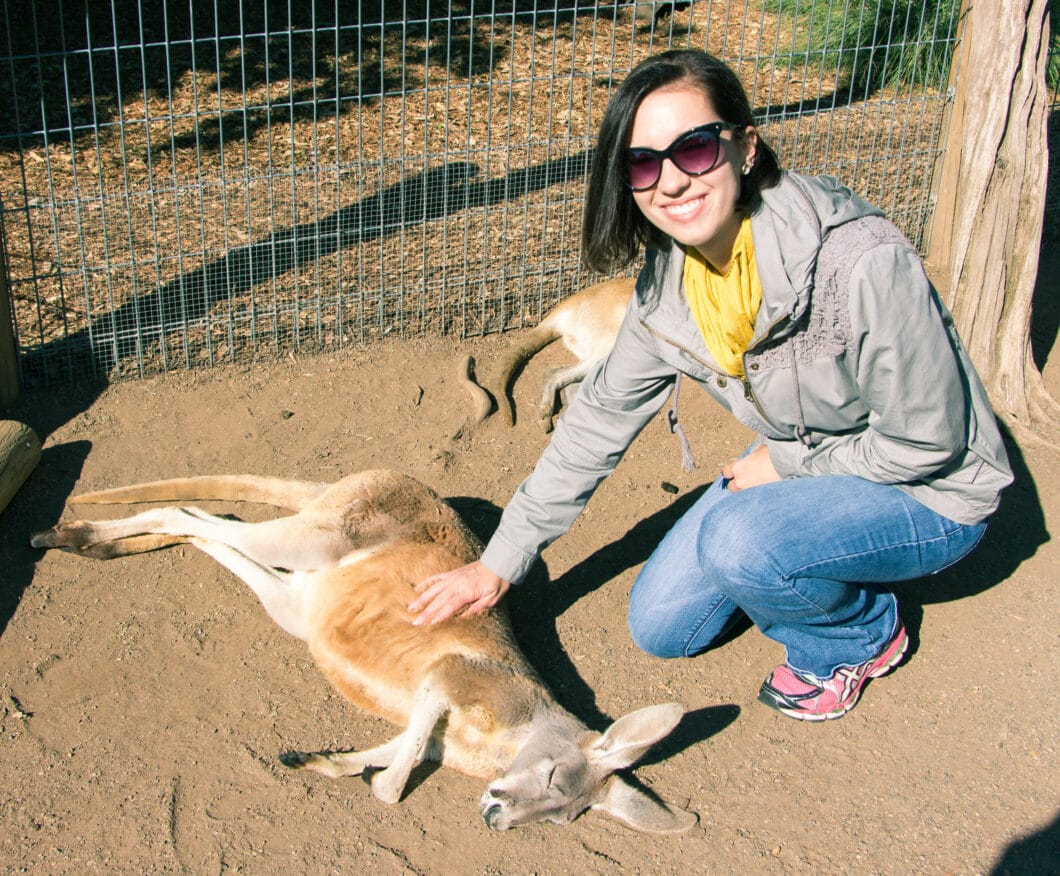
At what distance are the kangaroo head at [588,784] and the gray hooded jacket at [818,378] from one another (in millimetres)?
569

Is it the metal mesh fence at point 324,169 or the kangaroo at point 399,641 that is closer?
the kangaroo at point 399,641

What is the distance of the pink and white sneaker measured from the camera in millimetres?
3605

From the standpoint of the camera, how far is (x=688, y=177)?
2.80 meters

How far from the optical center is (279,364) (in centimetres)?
536

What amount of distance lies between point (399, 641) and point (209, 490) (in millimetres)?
1164

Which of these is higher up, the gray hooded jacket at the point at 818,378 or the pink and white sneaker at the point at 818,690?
the gray hooded jacket at the point at 818,378

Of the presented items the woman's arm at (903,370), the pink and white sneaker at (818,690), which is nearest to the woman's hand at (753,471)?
the woman's arm at (903,370)

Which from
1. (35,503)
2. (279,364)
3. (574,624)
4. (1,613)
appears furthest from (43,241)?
(574,624)

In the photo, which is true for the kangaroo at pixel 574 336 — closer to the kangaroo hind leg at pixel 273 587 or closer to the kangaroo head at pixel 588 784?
the kangaroo hind leg at pixel 273 587

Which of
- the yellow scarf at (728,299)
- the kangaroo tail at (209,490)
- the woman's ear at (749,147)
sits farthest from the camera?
the kangaroo tail at (209,490)

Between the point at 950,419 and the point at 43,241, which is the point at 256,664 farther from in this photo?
the point at 43,241

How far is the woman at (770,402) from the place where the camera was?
2.80 meters

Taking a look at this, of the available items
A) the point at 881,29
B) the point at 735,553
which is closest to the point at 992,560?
the point at 735,553

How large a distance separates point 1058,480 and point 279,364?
11.9 feet
